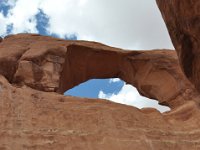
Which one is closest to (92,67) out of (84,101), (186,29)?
(84,101)

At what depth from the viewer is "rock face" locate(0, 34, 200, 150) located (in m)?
11.4

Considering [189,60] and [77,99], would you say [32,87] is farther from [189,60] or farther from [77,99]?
[189,60]

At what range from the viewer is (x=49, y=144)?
10883 millimetres

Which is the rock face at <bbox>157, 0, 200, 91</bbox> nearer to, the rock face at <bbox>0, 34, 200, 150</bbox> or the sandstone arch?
the rock face at <bbox>0, 34, 200, 150</bbox>

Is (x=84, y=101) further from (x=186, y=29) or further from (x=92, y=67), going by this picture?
A: (x=186, y=29)

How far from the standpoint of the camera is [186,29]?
615cm

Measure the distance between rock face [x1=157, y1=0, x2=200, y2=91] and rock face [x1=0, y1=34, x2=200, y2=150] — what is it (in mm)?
5158

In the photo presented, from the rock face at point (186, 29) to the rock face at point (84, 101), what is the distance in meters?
5.16

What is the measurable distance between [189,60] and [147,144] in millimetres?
5611

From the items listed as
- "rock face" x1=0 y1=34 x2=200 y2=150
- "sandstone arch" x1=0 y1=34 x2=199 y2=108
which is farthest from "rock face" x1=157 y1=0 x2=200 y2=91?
"sandstone arch" x1=0 y1=34 x2=199 y2=108

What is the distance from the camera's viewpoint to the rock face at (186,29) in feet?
19.0

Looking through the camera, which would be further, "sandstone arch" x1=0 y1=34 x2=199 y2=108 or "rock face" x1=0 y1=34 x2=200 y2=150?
"sandstone arch" x1=0 y1=34 x2=199 y2=108

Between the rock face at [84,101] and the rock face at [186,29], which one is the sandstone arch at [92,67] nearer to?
the rock face at [84,101]

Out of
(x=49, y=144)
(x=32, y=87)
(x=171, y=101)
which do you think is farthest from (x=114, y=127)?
(x=171, y=101)
